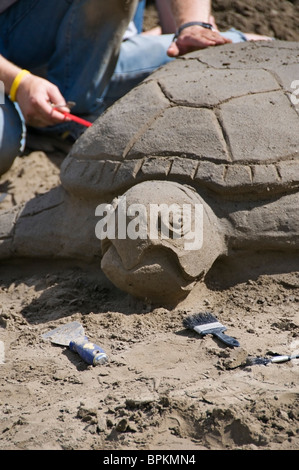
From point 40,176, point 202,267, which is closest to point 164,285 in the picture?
point 202,267

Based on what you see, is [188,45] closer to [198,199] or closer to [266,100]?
[266,100]

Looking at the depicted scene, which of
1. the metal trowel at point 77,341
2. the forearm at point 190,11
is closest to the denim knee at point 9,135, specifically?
the forearm at point 190,11

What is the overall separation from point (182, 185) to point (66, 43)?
61.5 inches

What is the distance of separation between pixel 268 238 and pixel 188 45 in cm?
140

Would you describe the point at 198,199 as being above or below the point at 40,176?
above

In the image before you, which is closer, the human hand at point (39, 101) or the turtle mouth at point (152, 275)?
the turtle mouth at point (152, 275)

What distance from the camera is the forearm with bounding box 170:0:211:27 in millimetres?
3525

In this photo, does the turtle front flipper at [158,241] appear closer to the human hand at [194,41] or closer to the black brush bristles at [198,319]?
the black brush bristles at [198,319]

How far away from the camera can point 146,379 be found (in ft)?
6.23

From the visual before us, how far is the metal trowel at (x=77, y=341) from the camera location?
2.04 m

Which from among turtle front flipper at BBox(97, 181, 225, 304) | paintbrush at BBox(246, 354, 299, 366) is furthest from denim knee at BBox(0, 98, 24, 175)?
paintbrush at BBox(246, 354, 299, 366)

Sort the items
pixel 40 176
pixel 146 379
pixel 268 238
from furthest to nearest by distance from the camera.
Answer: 1. pixel 40 176
2. pixel 268 238
3. pixel 146 379

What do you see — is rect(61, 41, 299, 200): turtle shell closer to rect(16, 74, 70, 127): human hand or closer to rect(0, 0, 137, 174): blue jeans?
rect(16, 74, 70, 127): human hand

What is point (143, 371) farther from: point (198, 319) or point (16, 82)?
point (16, 82)
